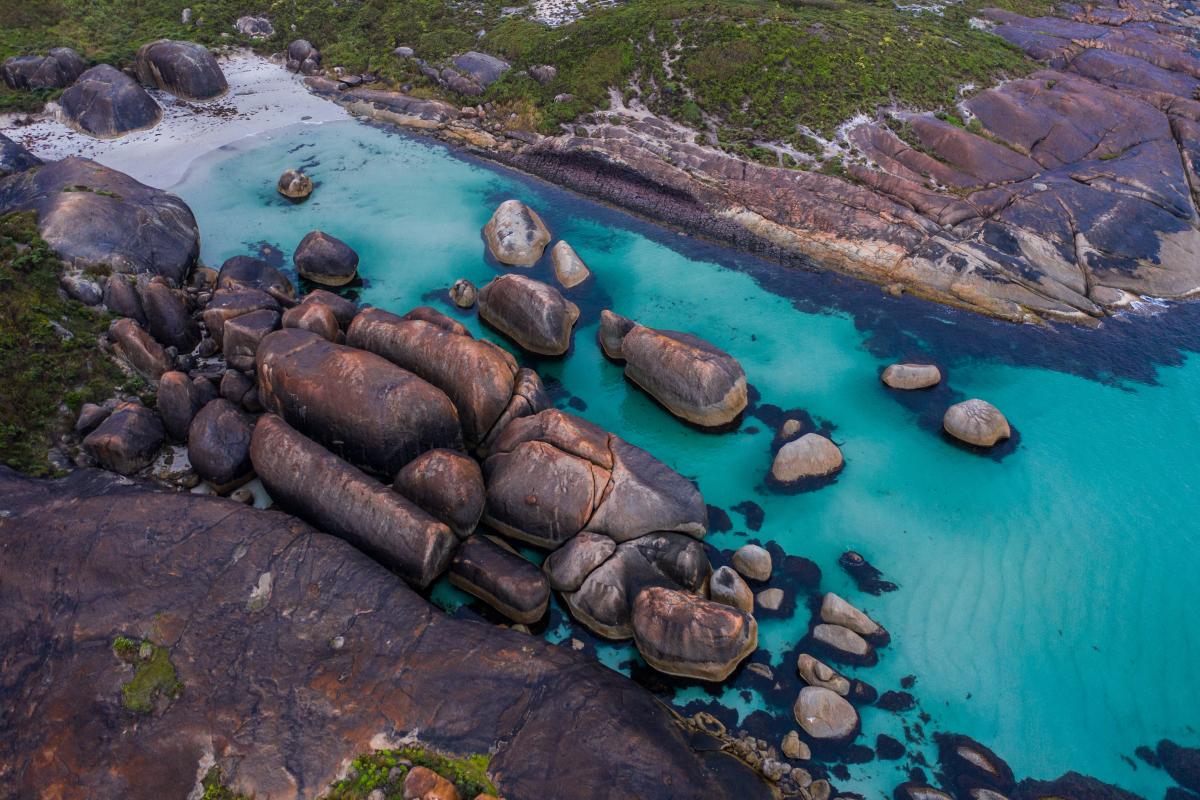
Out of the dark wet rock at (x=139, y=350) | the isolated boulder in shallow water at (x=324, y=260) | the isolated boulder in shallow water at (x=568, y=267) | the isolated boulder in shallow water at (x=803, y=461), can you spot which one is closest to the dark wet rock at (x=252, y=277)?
the isolated boulder in shallow water at (x=324, y=260)

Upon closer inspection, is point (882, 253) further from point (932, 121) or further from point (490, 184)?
point (490, 184)

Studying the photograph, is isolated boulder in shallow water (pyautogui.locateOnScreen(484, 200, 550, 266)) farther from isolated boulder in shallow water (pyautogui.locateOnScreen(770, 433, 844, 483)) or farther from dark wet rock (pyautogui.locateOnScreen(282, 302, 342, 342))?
isolated boulder in shallow water (pyautogui.locateOnScreen(770, 433, 844, 483))

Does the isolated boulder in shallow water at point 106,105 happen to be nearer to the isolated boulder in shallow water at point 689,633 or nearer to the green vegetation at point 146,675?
the green vegetation at point 146,675

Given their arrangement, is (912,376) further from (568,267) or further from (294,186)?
(294,186)

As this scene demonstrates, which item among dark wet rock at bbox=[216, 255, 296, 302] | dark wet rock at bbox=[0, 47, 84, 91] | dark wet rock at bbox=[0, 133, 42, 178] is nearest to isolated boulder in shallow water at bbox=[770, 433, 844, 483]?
dark wet rock at bbox=[216, 255, 296, 302]

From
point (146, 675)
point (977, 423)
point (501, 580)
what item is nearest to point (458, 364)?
point (501, 580)

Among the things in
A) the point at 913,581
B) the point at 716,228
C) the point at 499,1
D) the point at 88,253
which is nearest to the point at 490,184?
the point at 716,228
